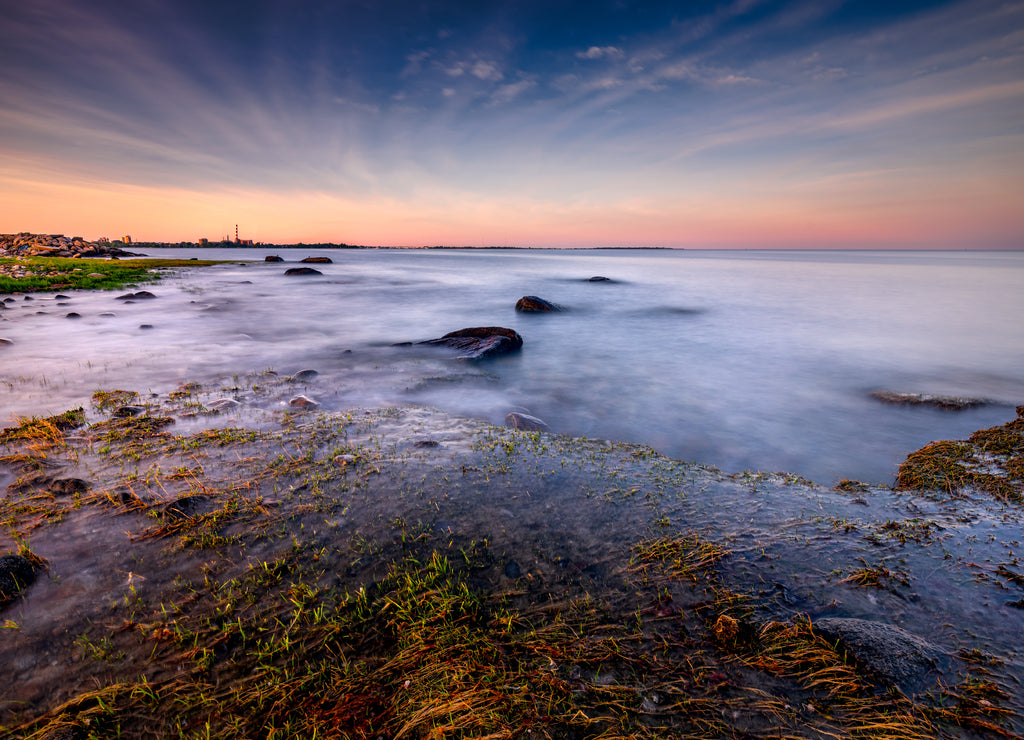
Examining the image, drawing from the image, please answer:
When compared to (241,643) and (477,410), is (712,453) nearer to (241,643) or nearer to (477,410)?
Result: (477,410)

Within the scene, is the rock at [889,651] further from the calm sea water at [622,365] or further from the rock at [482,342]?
the rock at [482,342]

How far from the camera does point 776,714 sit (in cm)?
270

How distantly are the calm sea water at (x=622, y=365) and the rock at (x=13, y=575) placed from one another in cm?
516

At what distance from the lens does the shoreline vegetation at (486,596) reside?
8.87 ft

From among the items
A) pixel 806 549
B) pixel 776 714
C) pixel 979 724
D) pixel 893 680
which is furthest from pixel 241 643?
pixel 806 549

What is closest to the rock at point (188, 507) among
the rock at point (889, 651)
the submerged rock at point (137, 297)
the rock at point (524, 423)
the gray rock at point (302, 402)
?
the gray rock at point (302, 402)

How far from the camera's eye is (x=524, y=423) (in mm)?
8406

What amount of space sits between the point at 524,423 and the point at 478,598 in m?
4.86

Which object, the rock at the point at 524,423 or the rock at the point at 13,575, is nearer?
the rock at the point at 13,575

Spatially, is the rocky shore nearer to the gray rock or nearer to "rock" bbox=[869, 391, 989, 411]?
the gray rock

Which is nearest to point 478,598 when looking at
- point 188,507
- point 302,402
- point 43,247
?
point 188,507

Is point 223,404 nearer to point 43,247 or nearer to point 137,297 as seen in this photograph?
point 137,297

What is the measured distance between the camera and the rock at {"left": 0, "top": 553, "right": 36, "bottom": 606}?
342cm

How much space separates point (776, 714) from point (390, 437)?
5.89 m
